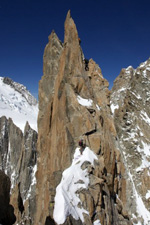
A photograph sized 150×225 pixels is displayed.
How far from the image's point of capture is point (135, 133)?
110 feet

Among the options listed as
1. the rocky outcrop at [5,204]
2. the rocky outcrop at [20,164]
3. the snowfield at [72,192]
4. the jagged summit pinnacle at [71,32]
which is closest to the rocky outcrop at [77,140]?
the jagged summit pinnacle at [71,32]

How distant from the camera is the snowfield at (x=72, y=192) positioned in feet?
30.4

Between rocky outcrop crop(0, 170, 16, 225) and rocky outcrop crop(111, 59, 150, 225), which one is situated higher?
rocky outcrop crop(111, 59, 150, 225)

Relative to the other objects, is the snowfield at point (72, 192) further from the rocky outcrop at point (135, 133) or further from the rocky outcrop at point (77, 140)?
the rocky outcrop at point (135, 133)

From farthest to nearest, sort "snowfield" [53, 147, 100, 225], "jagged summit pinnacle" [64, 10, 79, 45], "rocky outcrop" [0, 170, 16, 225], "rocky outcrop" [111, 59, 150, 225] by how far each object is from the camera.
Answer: "rocky outcrop" [111, 59, 150, 225] < "jagged summit pinnacle" [64, 10, 79, 45] < "rocky outcrop" [0, 170, 16, 225] < "snowfield" [53, 147, 100, 225]

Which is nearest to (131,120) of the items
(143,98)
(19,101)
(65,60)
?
(143,98)

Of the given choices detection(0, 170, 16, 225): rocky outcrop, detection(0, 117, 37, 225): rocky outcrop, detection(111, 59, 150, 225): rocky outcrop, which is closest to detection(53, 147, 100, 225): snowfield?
detection(0, 170, 16, 225): rocky outcrop

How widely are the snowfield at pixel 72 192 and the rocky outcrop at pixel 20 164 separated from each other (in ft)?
90.2

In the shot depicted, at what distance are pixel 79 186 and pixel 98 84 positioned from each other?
Result: 16.8 metres

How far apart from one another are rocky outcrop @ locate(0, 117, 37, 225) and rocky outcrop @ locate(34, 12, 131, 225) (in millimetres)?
18306

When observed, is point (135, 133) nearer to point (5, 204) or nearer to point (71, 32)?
point (71, 32)

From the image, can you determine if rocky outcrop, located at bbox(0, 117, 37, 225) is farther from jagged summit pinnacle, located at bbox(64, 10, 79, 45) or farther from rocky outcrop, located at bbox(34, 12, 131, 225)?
jagged summit pinnacle, located at bbox(64, 10, 79, 45)

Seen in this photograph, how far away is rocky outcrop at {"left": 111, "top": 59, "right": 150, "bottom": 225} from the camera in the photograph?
25.2 meters

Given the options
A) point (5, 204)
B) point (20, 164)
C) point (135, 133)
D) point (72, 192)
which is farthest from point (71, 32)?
point (20, 164)
